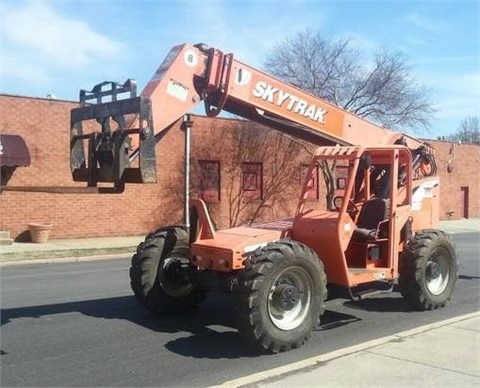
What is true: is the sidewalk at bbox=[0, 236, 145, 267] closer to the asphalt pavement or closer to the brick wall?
the asphalt pavement

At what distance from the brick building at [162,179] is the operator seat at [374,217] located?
22.2 feet

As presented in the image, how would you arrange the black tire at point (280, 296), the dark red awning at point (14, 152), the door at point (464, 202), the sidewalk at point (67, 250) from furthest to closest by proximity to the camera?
1. the door at point (464, 202)
2. the dark red awning at point (14, 152)
3. the sidewalk at point (67, 250)
4. the black tire at point (280, 296)

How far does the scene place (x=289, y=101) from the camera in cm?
919

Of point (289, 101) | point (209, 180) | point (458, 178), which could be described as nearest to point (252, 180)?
point (209, 180)

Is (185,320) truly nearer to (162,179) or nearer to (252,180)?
(162,179)

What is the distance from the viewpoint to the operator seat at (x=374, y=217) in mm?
8617

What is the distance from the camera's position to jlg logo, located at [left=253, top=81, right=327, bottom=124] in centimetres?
889

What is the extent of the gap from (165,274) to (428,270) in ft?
12.0

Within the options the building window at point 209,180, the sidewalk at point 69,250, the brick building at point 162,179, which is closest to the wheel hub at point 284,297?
the brick building at point 162,179

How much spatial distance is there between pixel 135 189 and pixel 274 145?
23.0 feet

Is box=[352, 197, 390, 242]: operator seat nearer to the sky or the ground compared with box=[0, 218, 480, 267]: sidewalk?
nearer to the sky

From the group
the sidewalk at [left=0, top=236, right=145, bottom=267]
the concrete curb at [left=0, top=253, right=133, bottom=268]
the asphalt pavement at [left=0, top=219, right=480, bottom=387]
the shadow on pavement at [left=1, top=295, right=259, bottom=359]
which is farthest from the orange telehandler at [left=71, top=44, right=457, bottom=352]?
the sidewalk at [left=0, top=236, right=145, bottom=267]

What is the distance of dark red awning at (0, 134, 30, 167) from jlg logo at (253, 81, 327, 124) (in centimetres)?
1162

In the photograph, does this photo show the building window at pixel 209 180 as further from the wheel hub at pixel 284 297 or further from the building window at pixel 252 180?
the wheel hub at pixel 284 297
